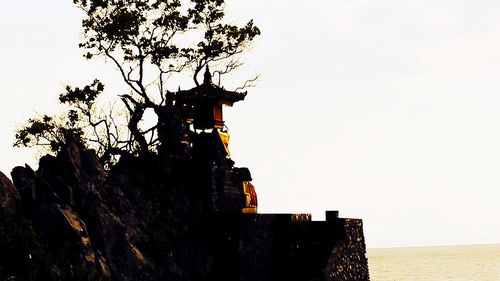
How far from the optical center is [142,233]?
33.6 meters

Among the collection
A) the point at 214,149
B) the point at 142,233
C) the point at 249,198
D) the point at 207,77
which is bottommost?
the point at 142,233

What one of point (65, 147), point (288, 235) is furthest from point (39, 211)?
point (288, 235)

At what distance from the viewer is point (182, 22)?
39.7 meters

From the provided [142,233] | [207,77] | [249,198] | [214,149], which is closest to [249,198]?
[249,198]

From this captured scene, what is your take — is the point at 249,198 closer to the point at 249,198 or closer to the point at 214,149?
the point at 249,198

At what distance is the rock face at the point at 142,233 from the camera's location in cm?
2964

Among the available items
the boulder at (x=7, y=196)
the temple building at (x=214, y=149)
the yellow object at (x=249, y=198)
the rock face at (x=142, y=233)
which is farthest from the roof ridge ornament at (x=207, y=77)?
the boulder at (x=7, y=196)

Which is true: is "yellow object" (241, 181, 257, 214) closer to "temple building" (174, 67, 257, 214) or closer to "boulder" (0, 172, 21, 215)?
"temple building" (174, 67, 257, 214)

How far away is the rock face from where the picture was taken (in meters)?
29.6

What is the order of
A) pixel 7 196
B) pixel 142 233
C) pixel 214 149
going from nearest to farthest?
pixel 7 196 → pixel 142 233 → pixel 214 149

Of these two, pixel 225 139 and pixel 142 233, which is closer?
pixel 142 233

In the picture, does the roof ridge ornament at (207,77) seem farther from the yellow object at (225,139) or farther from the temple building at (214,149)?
the yellow object at (225,139)

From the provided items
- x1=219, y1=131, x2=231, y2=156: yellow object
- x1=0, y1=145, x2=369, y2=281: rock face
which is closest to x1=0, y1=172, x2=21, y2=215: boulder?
x1=0, y1=145, x2=369, y2=281: rock face

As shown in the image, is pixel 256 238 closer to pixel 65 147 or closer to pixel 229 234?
pixel 229 234
